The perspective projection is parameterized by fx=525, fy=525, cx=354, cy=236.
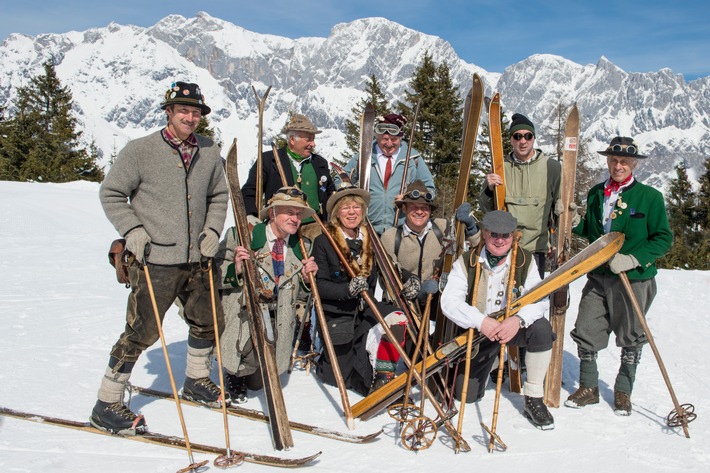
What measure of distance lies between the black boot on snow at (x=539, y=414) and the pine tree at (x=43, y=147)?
1117 inches

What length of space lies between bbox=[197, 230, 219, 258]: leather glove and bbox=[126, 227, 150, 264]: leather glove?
354 mm

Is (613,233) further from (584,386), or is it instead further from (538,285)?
(584,386)

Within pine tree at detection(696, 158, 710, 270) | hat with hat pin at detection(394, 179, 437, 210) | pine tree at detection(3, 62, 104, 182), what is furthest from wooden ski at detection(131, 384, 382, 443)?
pine tree at detection(696, 158, 710, 270)

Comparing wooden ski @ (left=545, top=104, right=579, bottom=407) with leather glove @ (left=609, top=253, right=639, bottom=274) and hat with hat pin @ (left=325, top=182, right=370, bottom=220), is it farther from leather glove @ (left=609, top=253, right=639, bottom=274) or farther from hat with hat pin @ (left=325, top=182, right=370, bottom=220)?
hat with hat pin @ (left=325, top=182, right=370, bottom=220)

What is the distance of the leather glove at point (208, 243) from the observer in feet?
11.1

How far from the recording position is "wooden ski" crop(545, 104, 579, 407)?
3900mm

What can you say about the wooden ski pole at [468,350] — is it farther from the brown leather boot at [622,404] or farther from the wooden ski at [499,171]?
the brown leather boot at [622,404]

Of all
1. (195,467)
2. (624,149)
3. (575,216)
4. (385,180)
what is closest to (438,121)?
(385,180)

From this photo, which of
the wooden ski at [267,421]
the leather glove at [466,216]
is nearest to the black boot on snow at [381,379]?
the wooden ski at [267,421]

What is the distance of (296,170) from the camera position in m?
4.72

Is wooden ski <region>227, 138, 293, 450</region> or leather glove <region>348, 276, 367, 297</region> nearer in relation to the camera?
wooden ski <region>227, 138, 293, 450</region>

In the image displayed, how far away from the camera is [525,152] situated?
421 centimetres

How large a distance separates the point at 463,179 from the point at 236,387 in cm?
261

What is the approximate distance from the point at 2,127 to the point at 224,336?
109 ft
